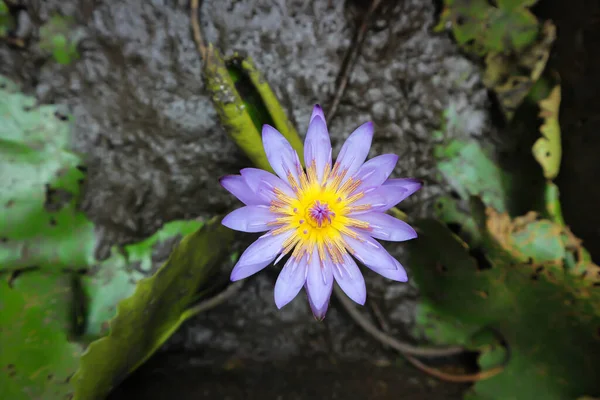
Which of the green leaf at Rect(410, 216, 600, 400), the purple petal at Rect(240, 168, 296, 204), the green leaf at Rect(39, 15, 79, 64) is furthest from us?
the green leaf at Rect(39, 15, 79, 64)

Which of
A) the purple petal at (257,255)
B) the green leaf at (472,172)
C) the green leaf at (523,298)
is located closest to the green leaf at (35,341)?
the purple petal at (257,255)

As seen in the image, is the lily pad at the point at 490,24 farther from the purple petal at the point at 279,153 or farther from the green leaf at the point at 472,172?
the purple petal at the point at 279,153

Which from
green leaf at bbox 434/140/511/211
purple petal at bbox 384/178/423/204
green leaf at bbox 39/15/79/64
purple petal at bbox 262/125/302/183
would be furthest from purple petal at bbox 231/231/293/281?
green leaf at bbox 39/15/79/64

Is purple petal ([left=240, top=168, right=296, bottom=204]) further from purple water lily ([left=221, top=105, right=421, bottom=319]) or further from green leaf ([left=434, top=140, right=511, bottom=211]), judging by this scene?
green leaf ([left=434, top=140, right=511, bottom=211])

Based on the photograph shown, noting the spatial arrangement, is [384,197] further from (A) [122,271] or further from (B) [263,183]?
(A) [122,271]

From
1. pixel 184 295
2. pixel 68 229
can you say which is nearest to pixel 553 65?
pixel 184 295

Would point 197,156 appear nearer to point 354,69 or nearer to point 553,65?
point 354,69
